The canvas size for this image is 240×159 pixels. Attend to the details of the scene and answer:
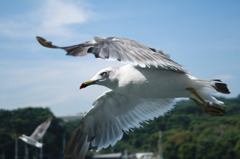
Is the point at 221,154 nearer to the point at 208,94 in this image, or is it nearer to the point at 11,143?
the point at 11,143

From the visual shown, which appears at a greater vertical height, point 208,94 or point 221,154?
point 208,94

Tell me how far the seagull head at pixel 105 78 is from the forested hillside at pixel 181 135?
39940 mm

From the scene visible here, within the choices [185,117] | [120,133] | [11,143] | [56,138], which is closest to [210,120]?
[185,117]

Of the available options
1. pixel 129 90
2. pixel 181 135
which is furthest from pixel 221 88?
pixel 181 135

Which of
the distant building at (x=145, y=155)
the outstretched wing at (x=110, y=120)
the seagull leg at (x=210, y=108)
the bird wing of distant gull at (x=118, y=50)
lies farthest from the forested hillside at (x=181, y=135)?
the bird wing of distant gull at (x=118, y=50)

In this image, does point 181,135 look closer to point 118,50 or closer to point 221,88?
point 221,88

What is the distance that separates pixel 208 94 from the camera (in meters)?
4.89

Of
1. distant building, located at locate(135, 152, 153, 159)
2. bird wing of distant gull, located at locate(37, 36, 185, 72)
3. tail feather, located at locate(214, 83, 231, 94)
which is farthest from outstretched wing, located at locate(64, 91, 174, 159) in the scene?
distant building, located at locate(135, 152, 153, 159)

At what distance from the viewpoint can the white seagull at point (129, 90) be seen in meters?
3.71

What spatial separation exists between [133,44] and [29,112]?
51985 millimetres

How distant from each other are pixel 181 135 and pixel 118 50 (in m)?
43.8

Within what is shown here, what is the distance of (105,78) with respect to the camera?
4.53 meters

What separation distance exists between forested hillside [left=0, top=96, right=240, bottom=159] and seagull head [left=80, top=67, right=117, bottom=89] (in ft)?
131

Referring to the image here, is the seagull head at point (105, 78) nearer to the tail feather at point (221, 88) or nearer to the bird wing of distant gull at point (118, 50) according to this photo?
the bird wing of distant gull at point (118, 50)
